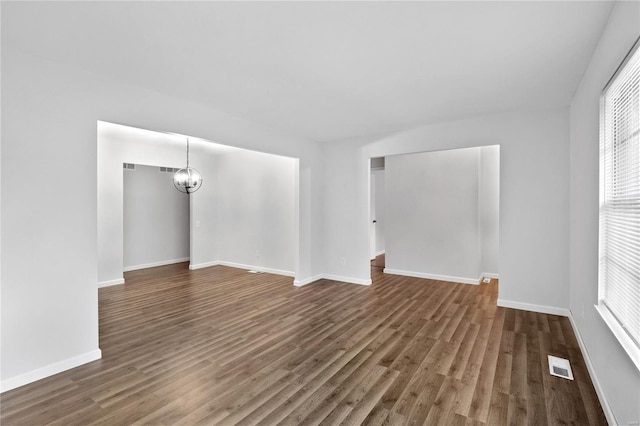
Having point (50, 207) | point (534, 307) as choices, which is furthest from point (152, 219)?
point (534, 307)

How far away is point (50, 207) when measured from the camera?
8.84 ft

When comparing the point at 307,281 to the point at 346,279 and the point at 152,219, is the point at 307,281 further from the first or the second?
the point at 152,219

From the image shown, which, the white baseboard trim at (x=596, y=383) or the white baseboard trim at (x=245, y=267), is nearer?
the white baseboard trim at (x=596, y=383)

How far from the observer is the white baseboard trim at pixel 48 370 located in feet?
8.08

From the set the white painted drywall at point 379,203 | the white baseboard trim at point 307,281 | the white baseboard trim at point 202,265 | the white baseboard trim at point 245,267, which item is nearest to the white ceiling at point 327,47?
the white baseboard trim at point 307,281

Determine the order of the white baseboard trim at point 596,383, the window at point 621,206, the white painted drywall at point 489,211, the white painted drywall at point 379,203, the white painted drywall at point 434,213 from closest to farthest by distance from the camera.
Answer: the window at point 621,206
the white baseboard trim at point 596,383
the white painted drywall at point 434,213
the white painted drywall at point 489,211
the white painted drywall at point 379,203

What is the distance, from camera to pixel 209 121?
3.98 metres

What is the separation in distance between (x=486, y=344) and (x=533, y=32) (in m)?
2.84

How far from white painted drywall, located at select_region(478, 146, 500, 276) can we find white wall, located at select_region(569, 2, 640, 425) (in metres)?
2.44

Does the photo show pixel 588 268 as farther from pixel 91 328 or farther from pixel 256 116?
pixel 91 328

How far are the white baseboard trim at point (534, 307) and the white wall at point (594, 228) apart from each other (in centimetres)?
34

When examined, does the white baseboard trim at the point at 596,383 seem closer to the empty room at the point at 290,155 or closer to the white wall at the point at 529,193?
the empty room at the point at 290,155

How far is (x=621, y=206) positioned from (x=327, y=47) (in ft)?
7.55

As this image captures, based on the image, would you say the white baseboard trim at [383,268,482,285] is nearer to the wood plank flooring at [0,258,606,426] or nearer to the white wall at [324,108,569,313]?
the wood plank flooring at [0,258,606,426]
